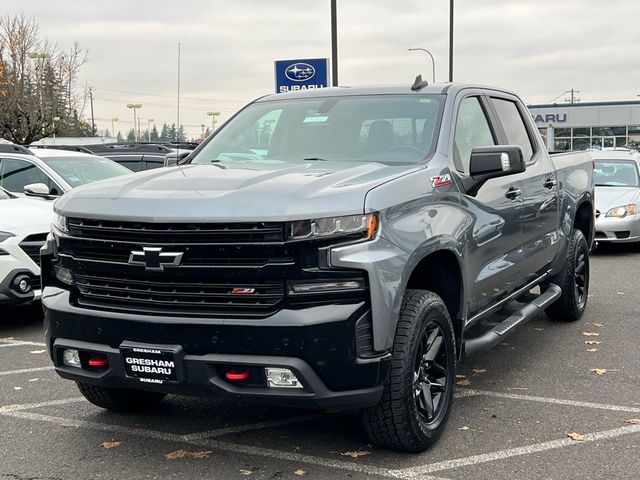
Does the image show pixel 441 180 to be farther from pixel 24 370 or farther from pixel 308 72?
pixel 308 72

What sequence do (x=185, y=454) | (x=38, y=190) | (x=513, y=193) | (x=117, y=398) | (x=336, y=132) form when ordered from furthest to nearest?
1. (x=38, y=190)
2. (x=513, y=193)
3. (x=336, y=132)
4. (x=117, y=398)
5. (x=185, y=454)

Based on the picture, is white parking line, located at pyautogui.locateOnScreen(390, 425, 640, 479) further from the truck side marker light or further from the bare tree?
Result: the bare tree

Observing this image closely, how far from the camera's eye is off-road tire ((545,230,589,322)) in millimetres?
7035

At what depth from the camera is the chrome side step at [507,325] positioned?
15.7 ft

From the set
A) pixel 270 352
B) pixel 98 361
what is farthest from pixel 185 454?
pixel 270 352

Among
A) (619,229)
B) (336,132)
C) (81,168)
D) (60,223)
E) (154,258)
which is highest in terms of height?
(336,132)

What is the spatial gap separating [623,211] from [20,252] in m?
9.18

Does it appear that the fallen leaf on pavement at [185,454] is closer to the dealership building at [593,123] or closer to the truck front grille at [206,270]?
the truck front grille at [206,270]

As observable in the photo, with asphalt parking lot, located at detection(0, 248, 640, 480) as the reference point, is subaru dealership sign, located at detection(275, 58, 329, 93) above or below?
above

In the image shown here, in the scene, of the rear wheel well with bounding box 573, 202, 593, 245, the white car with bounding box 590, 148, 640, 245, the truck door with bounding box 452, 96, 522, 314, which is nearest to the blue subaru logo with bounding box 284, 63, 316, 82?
the white car with bounding box 590, 148, 640, 245

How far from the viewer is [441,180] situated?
4.41 metres

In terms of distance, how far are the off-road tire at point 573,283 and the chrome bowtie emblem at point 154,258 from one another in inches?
172

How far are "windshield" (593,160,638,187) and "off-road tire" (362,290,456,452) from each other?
34.2 feet

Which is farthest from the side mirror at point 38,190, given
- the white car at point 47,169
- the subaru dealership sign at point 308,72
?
the subaru dealership sign at point 308,72
